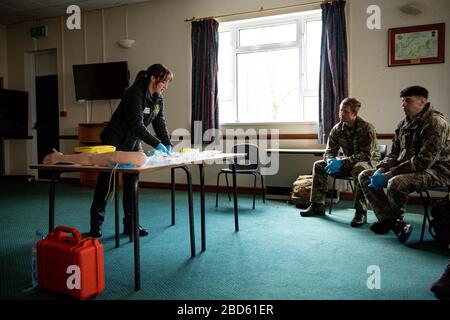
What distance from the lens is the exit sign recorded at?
6336mm

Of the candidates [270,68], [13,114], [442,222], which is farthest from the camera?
[13,114]

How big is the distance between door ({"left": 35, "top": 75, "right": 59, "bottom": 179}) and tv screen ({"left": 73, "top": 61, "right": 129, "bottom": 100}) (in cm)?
90

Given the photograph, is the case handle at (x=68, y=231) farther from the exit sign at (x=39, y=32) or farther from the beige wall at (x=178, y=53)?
the exit sign at (x=39, y=32)

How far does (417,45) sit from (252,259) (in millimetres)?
3162

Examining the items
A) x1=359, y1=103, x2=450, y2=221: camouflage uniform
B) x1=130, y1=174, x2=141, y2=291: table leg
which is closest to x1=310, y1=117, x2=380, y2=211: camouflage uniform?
x1=359, y1=103, x2=450, y2=221: camouflage uniform

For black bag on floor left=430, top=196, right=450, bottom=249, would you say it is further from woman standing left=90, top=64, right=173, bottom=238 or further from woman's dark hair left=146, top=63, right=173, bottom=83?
woman's dark hair left=146, top=63, right=173, bottom=83

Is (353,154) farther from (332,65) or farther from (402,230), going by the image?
(332,65)

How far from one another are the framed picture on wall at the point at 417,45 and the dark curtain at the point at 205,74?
2.14 m

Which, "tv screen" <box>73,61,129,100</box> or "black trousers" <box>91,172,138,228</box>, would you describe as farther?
"tv screen" <box>73,61,129,100</box>

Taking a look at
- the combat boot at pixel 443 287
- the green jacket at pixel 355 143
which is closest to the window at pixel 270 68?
the green jacket at pixel 355 143

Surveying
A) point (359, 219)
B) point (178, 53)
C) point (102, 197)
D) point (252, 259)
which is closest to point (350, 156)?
point (359, 219)

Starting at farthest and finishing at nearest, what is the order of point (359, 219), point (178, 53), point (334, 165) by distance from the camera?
point (178, 53) → point (334, 165) → point (359, 219)

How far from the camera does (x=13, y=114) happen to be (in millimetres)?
6512
